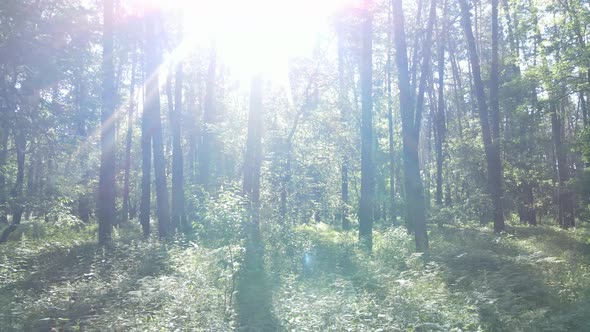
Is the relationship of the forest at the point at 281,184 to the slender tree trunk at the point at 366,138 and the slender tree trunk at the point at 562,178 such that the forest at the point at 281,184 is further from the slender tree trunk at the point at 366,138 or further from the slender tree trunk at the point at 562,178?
the slender tree trunk at the point at 562,178

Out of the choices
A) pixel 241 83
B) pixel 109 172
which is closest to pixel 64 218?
pixel 109 172

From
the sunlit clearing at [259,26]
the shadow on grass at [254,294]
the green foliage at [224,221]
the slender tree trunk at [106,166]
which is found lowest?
the shadow on grass at [254,294]

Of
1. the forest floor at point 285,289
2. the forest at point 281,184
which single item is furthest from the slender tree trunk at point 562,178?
the forest floor at point 285,289

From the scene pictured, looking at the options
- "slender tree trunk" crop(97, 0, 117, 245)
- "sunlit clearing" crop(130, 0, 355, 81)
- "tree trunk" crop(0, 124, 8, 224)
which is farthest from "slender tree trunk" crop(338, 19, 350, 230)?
"tree trunk" crop(0, 124, 8, 224)

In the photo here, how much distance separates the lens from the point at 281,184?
86.5 feet

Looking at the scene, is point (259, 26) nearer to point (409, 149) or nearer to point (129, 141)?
point (409, 149)

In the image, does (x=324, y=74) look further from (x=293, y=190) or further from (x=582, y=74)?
(x=582, y=74)

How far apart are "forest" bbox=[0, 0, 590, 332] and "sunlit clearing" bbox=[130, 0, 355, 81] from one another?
0.12m

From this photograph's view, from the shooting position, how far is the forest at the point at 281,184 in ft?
26.6

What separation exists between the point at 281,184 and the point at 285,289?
16180 millimetres

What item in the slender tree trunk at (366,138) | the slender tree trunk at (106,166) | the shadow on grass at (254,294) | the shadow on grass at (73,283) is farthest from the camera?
the slender tree trunk at (366,138)

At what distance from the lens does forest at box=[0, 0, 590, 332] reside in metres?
8.09

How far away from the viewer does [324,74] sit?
2789 cm

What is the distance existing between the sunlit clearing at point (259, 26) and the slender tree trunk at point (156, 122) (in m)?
1.72
